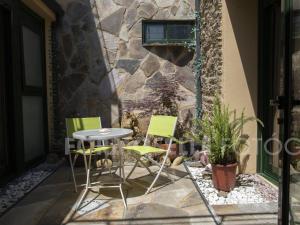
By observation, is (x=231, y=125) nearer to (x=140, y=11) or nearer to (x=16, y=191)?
(x=16, y=191)

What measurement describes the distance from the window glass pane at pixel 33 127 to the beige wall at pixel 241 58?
2.82 metres

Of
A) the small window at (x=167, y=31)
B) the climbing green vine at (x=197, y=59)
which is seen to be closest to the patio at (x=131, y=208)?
the climbing green vine at (x=197, y=59)

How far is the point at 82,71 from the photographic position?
6336 millimetres

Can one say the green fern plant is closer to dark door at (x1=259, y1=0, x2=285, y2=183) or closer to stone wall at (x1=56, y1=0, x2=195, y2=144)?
dark door at (x1=259, y1=0, x2=285, y2=183)

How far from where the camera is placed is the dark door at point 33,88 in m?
5.15

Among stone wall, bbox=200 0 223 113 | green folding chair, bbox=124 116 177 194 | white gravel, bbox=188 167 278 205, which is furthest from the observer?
stone wall, bbox=200 0 223 113

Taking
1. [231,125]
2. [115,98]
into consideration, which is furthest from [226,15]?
[115,98]

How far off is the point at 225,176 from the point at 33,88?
10.5ft

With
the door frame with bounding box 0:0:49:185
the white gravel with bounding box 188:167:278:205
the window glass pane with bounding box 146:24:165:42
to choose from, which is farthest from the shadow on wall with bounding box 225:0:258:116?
the door frame with bounding box 0:0:49:185

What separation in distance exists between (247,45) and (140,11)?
7.83 feet

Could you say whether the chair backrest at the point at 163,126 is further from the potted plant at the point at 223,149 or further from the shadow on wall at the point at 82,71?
the shadow on wall at the point at 82,71

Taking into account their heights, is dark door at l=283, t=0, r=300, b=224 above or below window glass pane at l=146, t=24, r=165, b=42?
below

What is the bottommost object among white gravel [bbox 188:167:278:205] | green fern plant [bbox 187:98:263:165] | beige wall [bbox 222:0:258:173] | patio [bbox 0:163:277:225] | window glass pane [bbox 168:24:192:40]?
patio [bbox 0:163:277:225]

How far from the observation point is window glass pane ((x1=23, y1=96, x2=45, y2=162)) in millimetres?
5196
